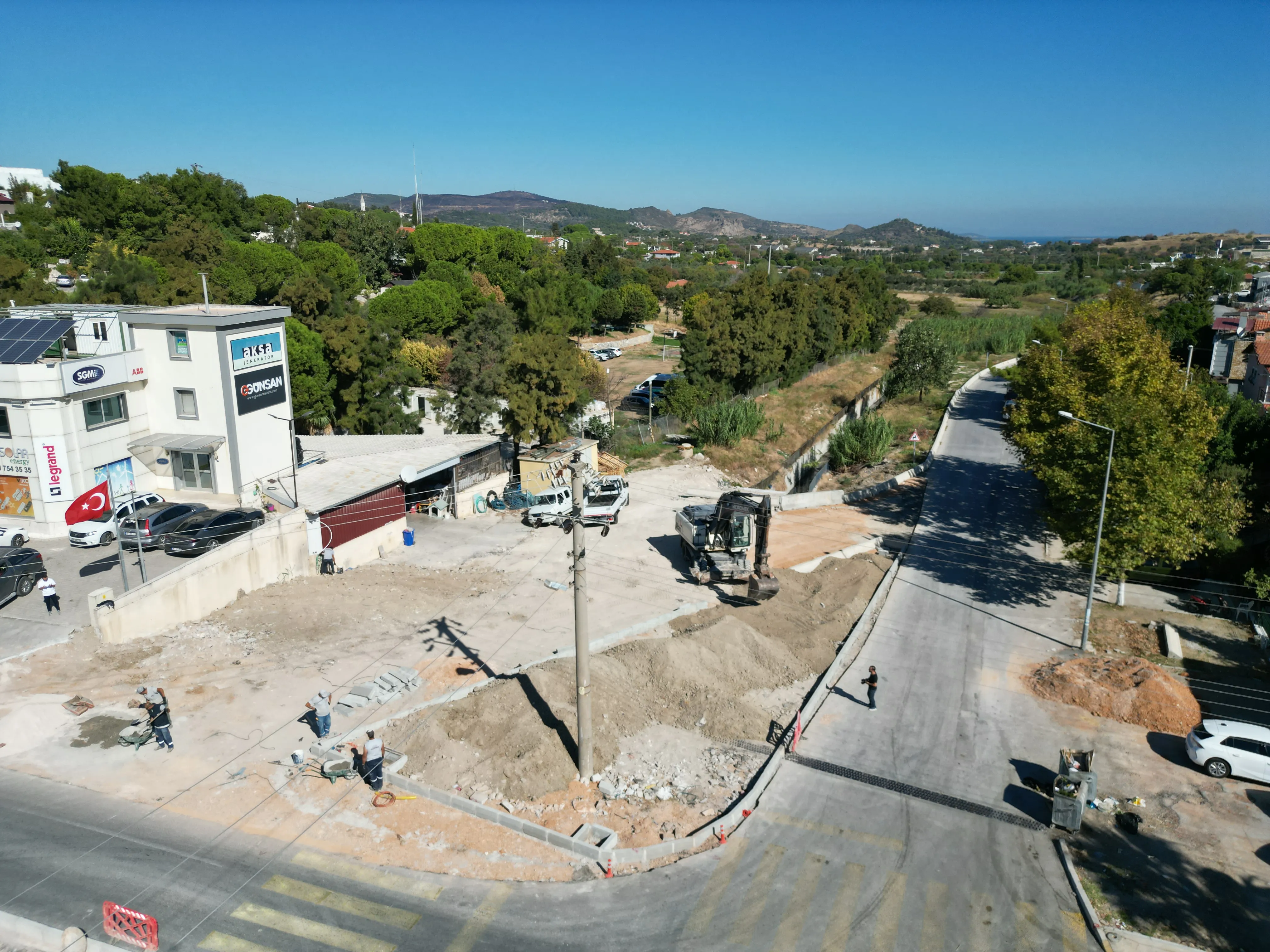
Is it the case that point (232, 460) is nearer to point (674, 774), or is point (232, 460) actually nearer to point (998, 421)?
point (674, 774)

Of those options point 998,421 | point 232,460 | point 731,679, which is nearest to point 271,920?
point 731,679

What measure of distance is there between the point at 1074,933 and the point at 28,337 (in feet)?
107

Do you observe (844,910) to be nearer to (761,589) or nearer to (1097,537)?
(761,589)

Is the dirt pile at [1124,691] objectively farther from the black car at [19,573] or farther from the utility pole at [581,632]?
the black car at [19,573]

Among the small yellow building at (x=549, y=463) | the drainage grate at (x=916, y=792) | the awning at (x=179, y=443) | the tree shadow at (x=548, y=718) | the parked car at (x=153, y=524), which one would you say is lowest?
the drainage grate at (x=916, y=792)

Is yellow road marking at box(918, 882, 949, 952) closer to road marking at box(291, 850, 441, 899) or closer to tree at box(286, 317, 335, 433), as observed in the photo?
road marking at box(291, 850, 441, 899)

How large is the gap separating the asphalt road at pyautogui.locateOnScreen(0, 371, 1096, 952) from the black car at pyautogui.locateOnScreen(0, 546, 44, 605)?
28.5 ft

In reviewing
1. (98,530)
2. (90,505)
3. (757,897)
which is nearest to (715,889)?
(757,897)

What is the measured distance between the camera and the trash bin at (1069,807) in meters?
15.1

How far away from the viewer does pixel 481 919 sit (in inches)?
492

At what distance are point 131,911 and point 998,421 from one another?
182ft

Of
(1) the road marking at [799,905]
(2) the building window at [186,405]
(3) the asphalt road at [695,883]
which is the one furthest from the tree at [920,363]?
(1) the road marking at [799,905]

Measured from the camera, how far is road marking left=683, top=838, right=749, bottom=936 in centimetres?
1267

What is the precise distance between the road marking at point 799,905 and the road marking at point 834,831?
0.78m
